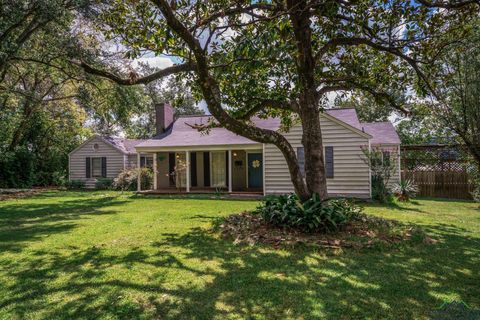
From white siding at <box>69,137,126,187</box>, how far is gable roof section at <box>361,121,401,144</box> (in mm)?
15827

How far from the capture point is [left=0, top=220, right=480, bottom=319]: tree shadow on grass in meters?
3.04

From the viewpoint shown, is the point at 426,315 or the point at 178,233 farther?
the point at 178,233

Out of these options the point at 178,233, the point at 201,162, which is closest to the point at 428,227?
the point at 178,233

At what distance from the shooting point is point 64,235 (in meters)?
6.57

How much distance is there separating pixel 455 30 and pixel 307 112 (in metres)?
3.77

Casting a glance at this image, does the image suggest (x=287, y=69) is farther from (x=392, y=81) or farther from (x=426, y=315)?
(x=426, y=315)

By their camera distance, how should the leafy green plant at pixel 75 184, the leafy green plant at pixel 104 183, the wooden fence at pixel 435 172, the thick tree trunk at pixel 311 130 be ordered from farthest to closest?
the leafy green plant at pixel 75 184, the leafy green plant at pixel 104 183, the wooden fence at pixel 435 172, the thick tree trunk at pixel 311 130

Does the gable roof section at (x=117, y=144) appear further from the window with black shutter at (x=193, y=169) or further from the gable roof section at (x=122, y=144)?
the window with black shutter at (x=193, y=169)

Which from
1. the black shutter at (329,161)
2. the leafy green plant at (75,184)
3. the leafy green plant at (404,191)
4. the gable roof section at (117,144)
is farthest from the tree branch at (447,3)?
the leafy green plant at (75,184)

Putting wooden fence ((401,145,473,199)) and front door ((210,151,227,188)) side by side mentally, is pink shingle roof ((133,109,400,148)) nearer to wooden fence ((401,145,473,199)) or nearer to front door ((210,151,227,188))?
wooden fence ((401,145,473,199))

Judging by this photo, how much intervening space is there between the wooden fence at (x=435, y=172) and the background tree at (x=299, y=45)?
7.76m

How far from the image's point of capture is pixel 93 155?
21266 millimetres

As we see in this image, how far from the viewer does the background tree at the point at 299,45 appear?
5.98 meters

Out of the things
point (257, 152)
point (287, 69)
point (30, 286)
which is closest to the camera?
point (30, 286)
